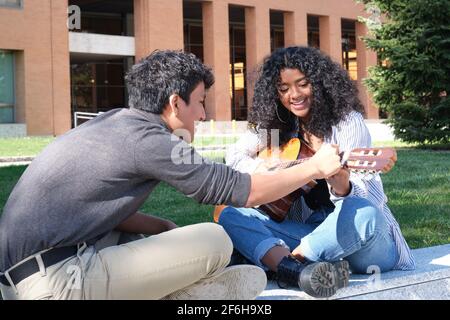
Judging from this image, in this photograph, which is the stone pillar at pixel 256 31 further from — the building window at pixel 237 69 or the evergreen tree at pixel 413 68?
the evergreen tree at pixel 413 68

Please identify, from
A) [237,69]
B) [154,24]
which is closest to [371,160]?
[154,24]

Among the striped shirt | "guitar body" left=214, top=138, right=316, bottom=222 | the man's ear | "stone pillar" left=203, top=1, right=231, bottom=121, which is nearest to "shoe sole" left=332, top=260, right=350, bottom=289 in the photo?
the striped shirt

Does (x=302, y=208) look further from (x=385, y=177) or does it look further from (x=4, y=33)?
(x=4, y=33)

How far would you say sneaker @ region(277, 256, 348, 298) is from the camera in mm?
3199

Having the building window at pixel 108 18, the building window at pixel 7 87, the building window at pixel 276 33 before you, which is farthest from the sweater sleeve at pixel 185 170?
the building window at pixel 276 33

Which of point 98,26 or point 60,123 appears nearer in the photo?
point 60,123

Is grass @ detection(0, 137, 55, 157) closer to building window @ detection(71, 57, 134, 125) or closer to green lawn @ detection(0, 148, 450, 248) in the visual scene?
green lawn @ detection(0, 148, 450, 248)

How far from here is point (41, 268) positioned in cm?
264

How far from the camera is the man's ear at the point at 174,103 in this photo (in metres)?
2.84

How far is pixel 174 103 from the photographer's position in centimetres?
286

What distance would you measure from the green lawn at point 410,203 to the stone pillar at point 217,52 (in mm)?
21465
